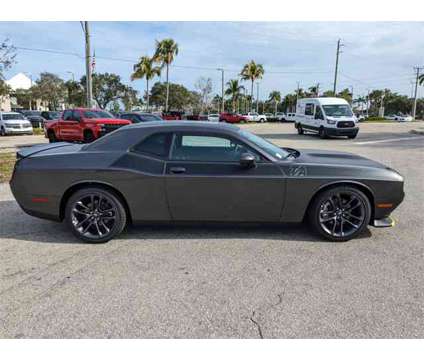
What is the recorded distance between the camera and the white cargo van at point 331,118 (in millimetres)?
17969

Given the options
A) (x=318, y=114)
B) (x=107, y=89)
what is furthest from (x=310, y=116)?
(x=107, y=89)

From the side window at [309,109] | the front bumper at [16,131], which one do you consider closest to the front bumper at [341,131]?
the side window at [309,109]

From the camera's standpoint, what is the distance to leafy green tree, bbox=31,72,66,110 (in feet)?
211

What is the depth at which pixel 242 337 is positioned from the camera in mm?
2344

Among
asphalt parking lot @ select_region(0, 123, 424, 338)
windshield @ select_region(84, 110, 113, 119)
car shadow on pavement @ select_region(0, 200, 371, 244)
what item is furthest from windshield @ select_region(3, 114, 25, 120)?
asphalt parking lot @ select_region(0, 123, 424, 338)

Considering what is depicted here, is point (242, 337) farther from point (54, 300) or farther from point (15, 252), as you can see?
point (15, 252)

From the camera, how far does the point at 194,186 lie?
3836 millimetres

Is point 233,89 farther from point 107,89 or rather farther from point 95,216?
point 95,216

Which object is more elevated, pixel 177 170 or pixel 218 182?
pixel 177 170

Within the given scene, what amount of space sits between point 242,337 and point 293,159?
2.39 meters

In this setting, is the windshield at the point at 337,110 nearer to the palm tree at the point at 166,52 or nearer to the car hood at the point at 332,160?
the car hood at the point at 332,160

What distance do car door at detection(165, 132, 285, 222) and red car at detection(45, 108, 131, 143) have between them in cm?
974

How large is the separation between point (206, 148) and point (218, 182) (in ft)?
1.50

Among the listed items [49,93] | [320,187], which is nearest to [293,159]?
[320,187]
